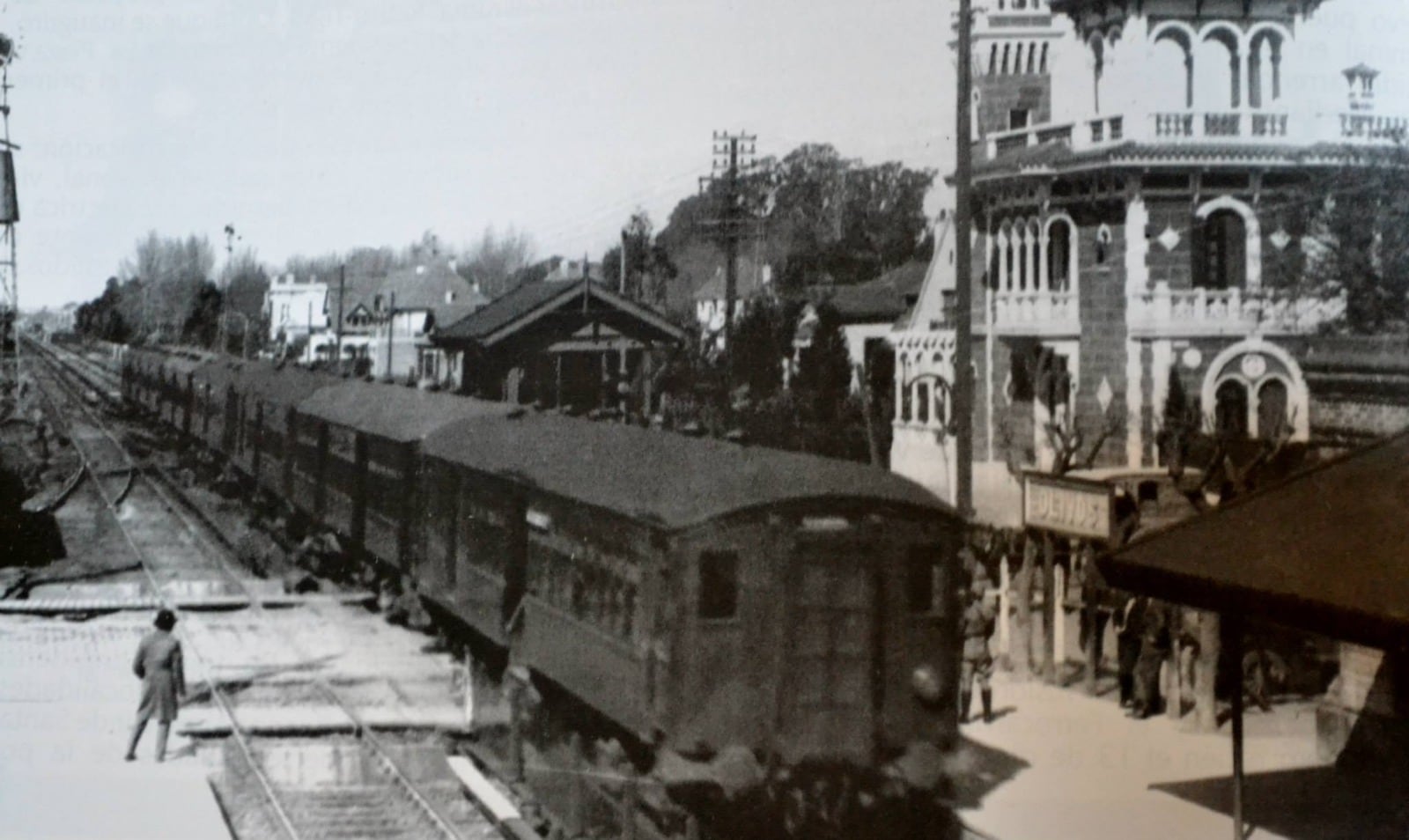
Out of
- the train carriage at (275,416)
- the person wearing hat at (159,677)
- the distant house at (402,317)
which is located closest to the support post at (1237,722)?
the distant house at (402,317)

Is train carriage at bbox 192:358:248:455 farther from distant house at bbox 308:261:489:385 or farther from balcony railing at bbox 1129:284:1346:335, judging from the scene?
balcony railing at bbox 1129:284:1346:335

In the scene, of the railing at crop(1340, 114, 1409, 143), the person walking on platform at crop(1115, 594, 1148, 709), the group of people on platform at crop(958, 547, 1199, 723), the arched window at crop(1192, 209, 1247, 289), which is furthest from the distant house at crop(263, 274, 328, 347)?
the railing at crop(1340, 114, 1409, 143)

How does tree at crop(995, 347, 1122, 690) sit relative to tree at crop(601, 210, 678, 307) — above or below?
below

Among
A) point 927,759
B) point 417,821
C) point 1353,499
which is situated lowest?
point 417,821

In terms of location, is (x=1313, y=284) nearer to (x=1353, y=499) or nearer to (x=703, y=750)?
(x=1353, y=499)

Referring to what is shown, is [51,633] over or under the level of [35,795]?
over

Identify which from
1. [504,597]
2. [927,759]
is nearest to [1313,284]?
[927,759]

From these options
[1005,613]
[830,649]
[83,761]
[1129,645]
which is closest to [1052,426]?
[1129,645]
